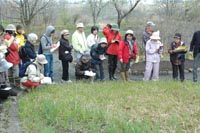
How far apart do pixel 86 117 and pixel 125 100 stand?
154 centimetres

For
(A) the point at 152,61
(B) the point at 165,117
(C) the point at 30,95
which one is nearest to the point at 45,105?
(C) the point at 30,95

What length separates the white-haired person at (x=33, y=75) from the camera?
328 inches

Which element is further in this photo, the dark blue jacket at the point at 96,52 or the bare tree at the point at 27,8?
the bare tree at the point at 27,8

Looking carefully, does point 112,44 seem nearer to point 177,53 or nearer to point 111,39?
point 111,39

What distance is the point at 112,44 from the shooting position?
10750mm

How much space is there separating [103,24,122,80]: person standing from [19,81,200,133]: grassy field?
1.87 metres

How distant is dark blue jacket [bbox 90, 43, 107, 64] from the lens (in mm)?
10602

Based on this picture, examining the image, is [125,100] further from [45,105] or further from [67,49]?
[67,49]

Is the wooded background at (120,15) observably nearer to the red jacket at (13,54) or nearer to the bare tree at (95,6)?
the bare tree at (95,6)

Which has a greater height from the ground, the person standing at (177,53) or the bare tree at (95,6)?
the bare tree at (95,6)

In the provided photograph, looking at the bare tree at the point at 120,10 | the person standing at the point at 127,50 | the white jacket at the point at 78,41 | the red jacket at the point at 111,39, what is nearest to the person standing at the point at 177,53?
the person standing at the point at 127,50

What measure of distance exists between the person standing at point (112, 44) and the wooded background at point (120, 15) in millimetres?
4393

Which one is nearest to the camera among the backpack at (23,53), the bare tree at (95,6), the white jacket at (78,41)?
the backpack at (23,53)

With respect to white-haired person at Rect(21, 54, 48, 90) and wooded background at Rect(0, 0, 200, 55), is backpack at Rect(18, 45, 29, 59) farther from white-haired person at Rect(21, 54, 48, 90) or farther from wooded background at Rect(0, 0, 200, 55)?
wooded background at Rect(0, 0, 200, 55)
